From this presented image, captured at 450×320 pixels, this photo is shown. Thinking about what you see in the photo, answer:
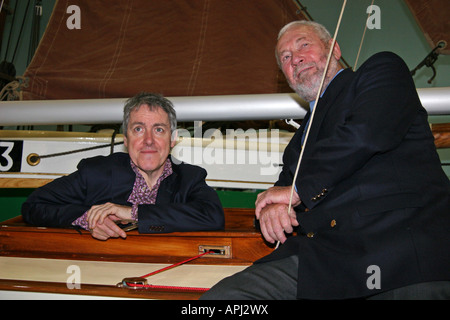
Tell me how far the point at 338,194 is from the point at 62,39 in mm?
1620

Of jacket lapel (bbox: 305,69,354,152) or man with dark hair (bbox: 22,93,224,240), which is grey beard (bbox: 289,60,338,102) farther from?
man with dark hair (bbox: 22,93,224,240)

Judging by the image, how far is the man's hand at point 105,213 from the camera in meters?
1.44

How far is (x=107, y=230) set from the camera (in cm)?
142

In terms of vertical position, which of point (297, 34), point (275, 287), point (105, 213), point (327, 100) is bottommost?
point (275, 287)

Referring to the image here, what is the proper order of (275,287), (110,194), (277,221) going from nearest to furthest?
(275,287)
(277,221)
(110,194)

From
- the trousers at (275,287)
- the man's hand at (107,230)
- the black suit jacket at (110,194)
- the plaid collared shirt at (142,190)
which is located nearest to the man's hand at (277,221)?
the trousers at (275,287)

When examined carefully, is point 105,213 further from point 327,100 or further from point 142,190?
point 327,100

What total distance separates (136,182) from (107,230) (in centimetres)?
30

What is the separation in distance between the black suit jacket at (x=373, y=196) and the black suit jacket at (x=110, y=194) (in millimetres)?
505

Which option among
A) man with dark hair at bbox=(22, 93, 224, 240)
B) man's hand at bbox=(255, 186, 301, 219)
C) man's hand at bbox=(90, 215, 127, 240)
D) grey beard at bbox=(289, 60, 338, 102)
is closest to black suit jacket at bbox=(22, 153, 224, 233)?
man with dark hair at bbox=(22, 93, 224, 240)

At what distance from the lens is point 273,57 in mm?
2004

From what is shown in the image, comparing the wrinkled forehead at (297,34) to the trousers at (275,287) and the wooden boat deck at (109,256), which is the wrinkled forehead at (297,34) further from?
the trousers at (275,287)

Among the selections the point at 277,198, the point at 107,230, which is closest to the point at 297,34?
the point at 277,198
